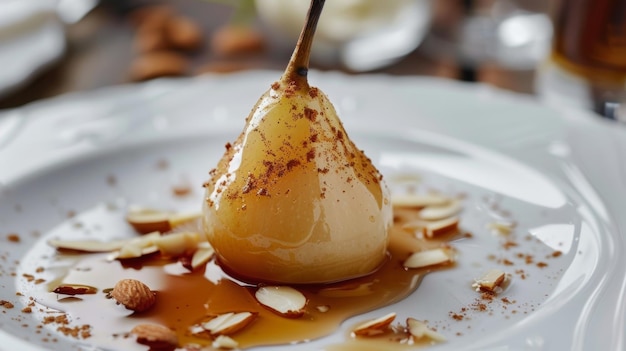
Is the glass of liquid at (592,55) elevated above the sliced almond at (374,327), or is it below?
above

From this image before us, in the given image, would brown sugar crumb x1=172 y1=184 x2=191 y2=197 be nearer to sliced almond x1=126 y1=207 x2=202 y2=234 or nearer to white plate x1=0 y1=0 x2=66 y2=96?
sliced almond x1=126 y1=207 x2=202 y2=234

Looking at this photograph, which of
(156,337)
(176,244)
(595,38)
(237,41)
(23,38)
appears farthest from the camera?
(237,41)

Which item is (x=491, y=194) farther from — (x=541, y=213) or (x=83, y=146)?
(x=83, y=146)

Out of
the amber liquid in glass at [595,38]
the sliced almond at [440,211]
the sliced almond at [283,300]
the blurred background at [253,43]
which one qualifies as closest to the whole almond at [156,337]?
the sliced almond at [283,300]

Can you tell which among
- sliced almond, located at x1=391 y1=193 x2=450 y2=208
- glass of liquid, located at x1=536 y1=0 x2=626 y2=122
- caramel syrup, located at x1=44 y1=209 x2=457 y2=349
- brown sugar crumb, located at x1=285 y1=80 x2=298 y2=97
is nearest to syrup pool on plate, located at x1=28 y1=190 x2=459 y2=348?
caramel syrup, located at x1=44 y1=209 x2=457 y2=349

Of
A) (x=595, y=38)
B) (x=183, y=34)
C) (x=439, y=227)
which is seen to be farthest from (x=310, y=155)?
(x=183, y=34)

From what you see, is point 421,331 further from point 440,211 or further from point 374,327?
point 440,211

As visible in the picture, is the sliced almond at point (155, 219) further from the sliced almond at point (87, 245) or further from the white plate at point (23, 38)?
the white plate at point (23, 38)
